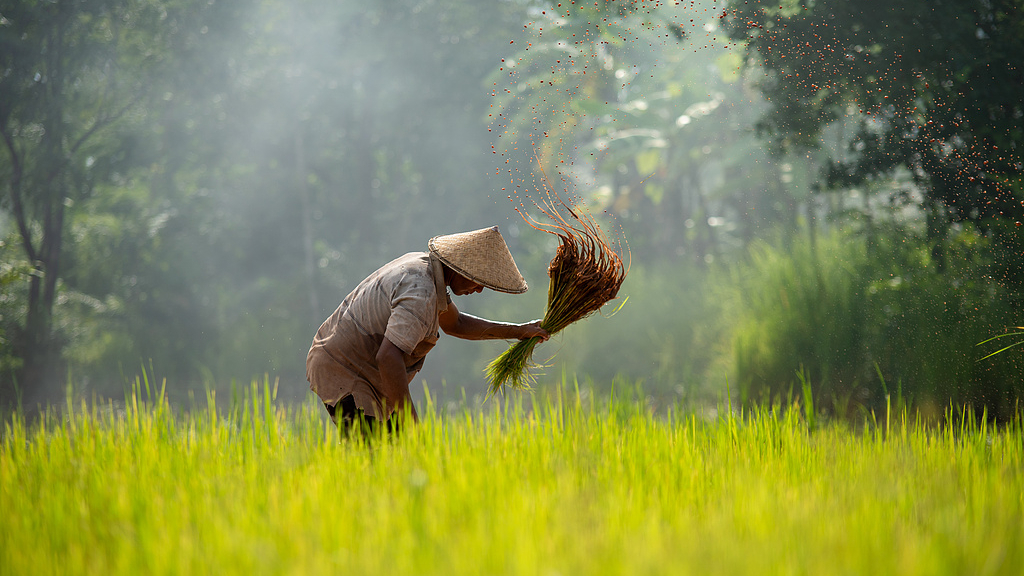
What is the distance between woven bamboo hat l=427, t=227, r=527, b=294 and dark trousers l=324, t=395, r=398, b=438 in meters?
0.72

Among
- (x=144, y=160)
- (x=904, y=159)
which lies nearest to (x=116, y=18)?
(x=144, y=160)

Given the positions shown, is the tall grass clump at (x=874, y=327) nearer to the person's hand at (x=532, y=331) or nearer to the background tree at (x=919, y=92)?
the background tree at (x=919, y=92)

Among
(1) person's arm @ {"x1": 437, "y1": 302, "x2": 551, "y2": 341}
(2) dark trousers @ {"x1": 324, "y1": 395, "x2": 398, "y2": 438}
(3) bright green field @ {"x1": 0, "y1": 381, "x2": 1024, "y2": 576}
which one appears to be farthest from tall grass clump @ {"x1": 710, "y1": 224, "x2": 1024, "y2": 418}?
(2) dark trousers @ {"x1": 324, "y1": 395, "x2": 398, "y2": 438}

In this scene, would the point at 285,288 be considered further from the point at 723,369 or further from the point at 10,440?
the point at 10,440

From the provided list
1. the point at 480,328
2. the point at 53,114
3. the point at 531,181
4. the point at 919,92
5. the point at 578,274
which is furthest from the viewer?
the point at 531,181

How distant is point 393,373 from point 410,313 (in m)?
0.24

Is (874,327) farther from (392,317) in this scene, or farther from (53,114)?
(53,114)

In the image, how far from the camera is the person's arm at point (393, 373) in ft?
8.94

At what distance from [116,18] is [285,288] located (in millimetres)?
6749

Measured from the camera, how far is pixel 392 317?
2729 mm

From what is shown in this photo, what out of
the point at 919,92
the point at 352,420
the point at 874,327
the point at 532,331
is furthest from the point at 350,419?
the point at 919,92

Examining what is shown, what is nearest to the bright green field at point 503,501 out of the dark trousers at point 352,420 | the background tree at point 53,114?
the dark trousers at point 352,420

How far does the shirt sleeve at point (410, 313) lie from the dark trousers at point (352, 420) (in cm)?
48

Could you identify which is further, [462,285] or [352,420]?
[352,420]
